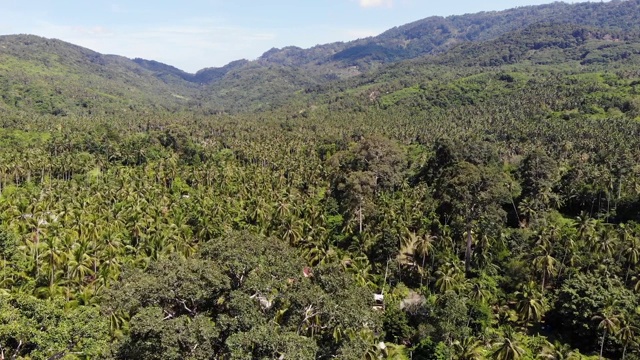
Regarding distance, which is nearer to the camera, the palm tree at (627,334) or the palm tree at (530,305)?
the palm tree at (627,334)

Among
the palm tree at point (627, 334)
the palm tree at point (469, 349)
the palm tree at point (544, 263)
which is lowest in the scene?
the palm tree at point (627, 334)

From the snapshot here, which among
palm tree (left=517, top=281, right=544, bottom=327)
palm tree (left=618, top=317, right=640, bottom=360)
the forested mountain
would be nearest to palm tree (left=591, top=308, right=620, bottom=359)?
the forested mountain

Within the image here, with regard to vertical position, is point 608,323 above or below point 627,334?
above

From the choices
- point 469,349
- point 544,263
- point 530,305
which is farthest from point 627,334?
point 469,349

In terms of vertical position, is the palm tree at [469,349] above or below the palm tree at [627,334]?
above

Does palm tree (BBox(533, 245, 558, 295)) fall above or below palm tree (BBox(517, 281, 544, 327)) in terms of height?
above

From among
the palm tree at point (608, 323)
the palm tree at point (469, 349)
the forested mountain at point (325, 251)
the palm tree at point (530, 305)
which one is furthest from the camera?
the palm tree at point (530, 305)

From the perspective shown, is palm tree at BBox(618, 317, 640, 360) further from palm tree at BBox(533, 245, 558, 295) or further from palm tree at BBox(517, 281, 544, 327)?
palm tree at BBox(533, 245, 558, 295)

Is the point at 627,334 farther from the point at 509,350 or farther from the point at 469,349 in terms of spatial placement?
the point at 469,349

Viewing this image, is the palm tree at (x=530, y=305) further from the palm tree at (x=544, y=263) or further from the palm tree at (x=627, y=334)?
the palm tree at (x=627, y=334)

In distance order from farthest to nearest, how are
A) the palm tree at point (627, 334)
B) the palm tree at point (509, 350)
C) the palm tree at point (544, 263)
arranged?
the palm tree at point (544, 263), the palm tree at point (627, 334), the palm tree at point (509, 350)

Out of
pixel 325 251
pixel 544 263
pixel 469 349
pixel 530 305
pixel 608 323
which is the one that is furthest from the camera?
pixel 325 251

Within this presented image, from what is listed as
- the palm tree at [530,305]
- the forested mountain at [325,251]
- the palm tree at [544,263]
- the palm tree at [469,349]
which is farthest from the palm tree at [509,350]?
the palm tree at [544,263]
